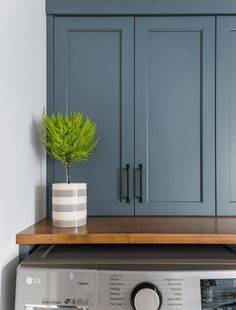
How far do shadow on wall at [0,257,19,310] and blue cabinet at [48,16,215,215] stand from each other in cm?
46

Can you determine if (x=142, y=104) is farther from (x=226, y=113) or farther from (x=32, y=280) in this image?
(x=32, y=280)

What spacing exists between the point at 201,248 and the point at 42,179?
0.77 m

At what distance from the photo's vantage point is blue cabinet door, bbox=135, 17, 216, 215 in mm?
1386

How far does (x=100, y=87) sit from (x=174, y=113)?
385 mm

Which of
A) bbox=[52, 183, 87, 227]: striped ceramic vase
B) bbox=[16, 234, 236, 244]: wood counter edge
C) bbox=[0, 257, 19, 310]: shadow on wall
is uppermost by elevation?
bbox=[52, 183, 87, 227]: striped ceramic vase

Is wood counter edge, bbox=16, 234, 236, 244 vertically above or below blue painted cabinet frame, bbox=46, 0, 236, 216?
below

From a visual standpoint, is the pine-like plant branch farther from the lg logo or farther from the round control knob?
the round control knob

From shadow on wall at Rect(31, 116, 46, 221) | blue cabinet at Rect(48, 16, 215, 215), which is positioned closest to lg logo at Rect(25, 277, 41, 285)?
shadow on wall at Rect(31, 116, 46, 221)

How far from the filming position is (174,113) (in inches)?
55.1

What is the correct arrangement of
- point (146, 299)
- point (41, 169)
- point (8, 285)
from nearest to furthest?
point (146, 299), point (8, 285), point (41, 169)

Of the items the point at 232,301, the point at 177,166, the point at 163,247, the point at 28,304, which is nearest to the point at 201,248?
the point at 163,247

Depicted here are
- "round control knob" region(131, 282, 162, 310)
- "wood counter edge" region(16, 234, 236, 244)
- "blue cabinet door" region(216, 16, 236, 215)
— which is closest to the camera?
"round control knob" region(131, 282, 162, 310)

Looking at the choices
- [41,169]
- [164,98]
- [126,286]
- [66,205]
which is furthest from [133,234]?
[164,98]

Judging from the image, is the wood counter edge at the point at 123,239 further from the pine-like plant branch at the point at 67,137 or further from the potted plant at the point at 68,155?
the pine-like plant branch at the point at 67,137
